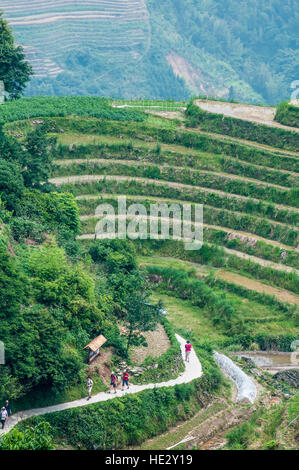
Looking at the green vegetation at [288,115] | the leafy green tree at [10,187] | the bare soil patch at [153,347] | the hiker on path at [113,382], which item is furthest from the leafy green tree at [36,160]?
the green vegetation at [288,115]

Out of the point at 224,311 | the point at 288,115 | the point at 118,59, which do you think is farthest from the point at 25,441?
the point at 118,59

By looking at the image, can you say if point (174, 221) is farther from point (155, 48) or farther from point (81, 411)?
point (155, 48)

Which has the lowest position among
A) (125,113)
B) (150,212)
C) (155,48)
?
(155,48)

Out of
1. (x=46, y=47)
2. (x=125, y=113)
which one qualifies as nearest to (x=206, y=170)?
(x=125, y=113)

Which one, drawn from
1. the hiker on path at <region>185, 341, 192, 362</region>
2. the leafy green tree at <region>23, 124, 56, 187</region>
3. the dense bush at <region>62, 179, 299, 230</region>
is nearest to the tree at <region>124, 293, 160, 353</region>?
the hiker on path at <region>185, 341, 192, 362</region>

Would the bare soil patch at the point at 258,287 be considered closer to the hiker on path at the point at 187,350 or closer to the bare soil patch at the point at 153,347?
the bare soil patch at the point at 153,347

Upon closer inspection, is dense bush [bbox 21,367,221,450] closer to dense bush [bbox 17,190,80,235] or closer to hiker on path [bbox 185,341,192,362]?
hiker on path [bbox 185,341,192,362]
